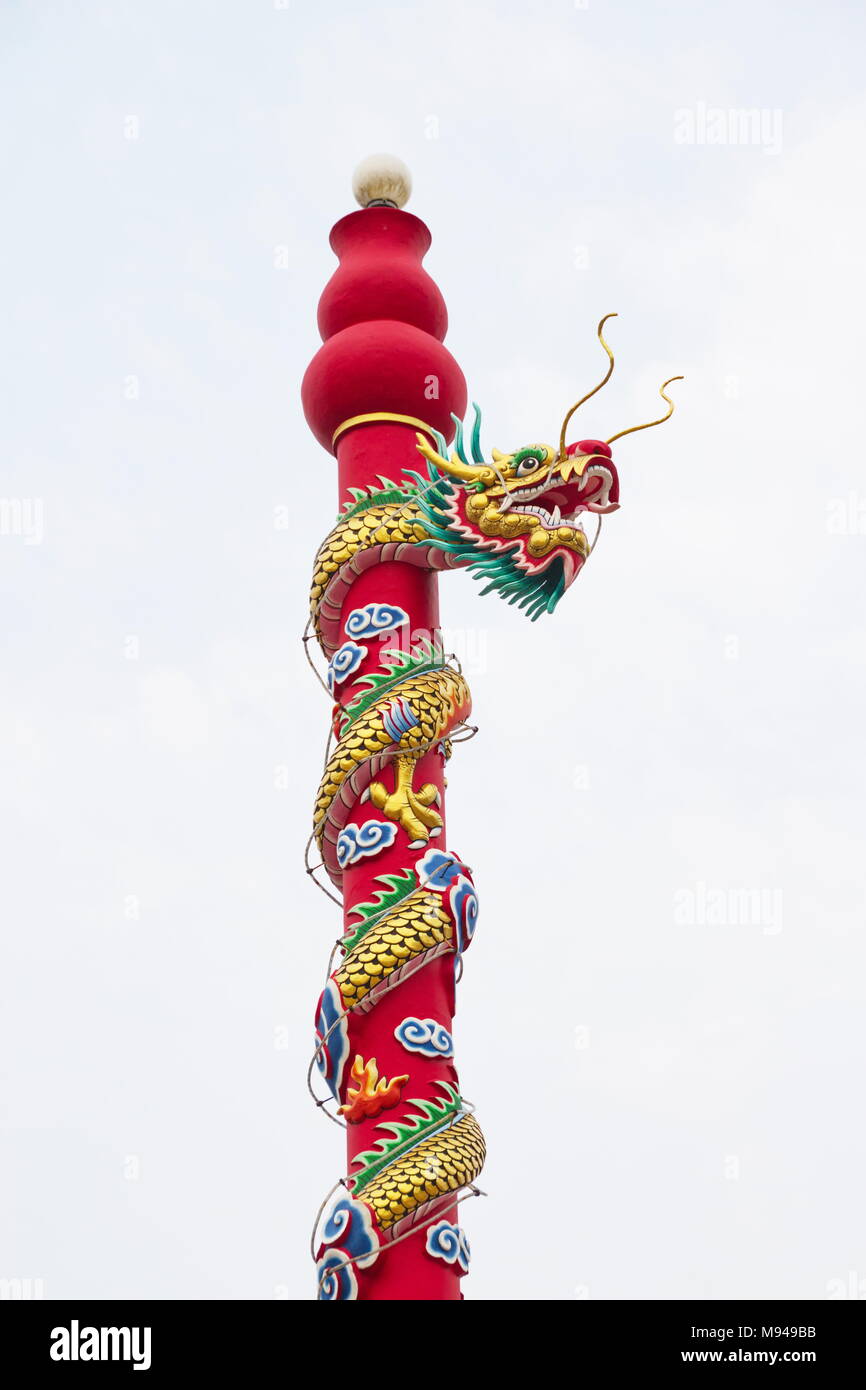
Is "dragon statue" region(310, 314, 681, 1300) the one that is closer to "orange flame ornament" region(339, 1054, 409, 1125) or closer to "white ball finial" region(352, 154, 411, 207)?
"orange flame ornament" region(339, 1054, 409, 1125)

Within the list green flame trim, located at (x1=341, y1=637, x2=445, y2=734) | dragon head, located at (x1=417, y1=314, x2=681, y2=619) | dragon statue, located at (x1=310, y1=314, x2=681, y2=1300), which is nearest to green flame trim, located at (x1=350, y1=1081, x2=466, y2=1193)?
dragon statue, located at (x1=310, y1=314, x2=681, y2=1300)

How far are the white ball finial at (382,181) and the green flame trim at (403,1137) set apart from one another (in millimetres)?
7583

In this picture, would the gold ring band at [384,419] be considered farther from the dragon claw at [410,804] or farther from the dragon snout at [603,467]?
the dragon claw at [410,804]

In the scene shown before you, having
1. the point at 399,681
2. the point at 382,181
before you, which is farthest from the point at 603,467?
the point at 382,181

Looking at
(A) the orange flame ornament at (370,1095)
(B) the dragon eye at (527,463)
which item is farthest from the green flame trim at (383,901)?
(B) the dragon eye at (527,463)

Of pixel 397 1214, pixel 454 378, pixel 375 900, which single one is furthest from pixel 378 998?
pixel 454 378

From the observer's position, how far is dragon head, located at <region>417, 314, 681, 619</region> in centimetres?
1188

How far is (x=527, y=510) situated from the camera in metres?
12.0

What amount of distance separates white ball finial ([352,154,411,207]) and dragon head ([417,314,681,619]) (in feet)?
9.70

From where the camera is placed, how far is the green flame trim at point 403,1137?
33.2 ft

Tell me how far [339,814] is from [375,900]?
0.79 metres

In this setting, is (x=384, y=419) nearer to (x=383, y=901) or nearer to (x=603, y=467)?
(x=603, y=467)

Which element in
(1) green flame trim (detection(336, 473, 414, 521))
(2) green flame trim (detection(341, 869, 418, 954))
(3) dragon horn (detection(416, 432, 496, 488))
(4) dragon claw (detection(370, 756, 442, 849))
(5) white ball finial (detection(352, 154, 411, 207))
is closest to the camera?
(2) green flame trim (detection(341, 869, 418, 954))

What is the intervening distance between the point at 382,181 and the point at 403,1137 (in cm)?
789
